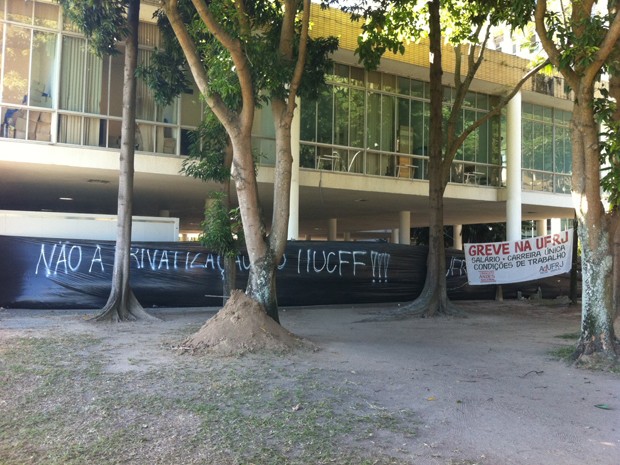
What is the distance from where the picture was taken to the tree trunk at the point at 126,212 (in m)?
10.9

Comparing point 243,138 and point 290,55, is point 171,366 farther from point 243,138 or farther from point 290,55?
point 290,55

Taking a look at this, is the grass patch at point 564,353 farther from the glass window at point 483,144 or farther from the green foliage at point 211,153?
the glass window at point 483,144

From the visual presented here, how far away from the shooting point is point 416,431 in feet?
15.3

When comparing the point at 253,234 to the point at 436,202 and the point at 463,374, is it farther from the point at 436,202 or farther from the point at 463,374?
the point at 436,202

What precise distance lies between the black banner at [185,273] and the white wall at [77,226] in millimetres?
531

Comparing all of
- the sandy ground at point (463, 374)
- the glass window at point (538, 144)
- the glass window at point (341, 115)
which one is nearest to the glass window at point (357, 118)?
the glass window at point (341, 115)

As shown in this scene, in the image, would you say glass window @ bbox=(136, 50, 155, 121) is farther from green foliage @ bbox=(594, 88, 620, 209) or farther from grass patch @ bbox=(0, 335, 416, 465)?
green foliage @ bbox=(594, 88, 620, 209)

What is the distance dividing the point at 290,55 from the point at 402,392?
5.63 metres

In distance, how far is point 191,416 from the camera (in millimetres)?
4859

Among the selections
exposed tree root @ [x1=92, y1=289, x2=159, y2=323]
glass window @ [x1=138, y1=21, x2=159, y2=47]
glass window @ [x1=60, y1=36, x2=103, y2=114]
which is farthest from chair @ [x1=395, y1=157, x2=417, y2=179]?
exposed tree root @ [x1=92, y1=289, x2=159, y2=323]

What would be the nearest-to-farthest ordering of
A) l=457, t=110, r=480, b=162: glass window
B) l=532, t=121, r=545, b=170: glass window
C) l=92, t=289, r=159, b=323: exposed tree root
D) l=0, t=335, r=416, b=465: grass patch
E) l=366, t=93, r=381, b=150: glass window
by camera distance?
l=0, t=335, r=416, b=465: grass patch < l=92, t=289, r=159, b=323: exposed tree root < l=366, t=93, r=381, b=150: glass window < l=457, t=110, r=480, b=162: glass window < l=532, t=121, r=545, b=170: glass window

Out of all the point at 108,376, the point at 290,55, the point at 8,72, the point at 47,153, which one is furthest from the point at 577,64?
the point at 8,72

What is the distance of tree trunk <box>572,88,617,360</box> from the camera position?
7316 millimetres

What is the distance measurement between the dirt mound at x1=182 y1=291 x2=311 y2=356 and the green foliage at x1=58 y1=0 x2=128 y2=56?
620cm
